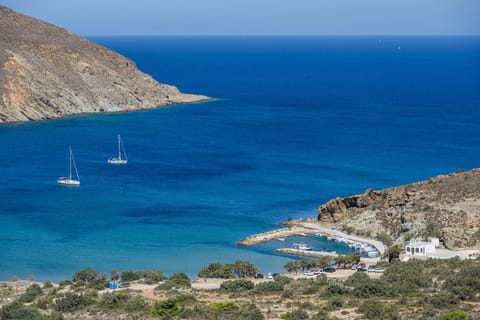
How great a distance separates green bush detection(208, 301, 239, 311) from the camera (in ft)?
122

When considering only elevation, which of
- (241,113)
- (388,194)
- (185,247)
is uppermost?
(241,113)

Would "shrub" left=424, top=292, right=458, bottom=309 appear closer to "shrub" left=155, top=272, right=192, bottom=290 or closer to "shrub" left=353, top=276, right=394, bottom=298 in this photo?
"shrub" left=353, top=276, right=394, bottom=298

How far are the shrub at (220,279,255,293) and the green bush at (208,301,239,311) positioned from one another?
426 centimetres

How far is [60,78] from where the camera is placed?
13400 centimetres

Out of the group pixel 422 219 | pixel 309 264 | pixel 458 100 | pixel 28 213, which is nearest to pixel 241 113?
pixel 458 100

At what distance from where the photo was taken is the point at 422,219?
6081 centimetres

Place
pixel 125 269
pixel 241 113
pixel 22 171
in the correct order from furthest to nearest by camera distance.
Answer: pixel 241 113
pixel 22 171
pixel 125 269

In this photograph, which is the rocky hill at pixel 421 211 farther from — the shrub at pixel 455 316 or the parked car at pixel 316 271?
the shrub at pixel 455 316

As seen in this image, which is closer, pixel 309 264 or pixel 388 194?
pixel 309 264

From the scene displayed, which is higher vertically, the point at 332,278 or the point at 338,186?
the point at 338,186

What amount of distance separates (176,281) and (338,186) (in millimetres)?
37993

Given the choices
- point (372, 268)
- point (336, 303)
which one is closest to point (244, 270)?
point (372, 268)

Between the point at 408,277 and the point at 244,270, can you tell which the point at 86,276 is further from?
the point at 408,277

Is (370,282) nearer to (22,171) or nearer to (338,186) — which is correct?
(338,186)
